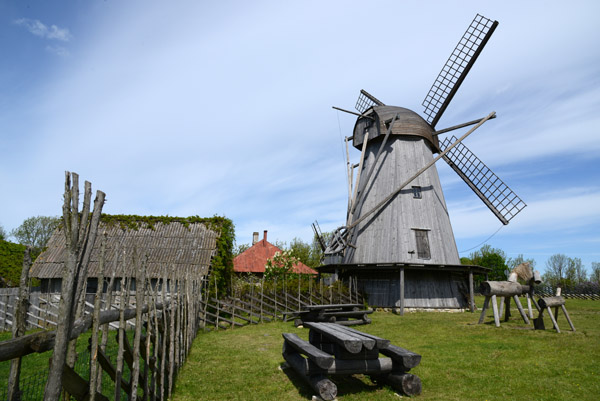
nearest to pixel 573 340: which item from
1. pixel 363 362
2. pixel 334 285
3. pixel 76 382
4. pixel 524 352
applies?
pixel 524 352

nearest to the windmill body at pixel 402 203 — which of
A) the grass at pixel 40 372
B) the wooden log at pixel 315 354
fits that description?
the wooden log at pixel 315 354

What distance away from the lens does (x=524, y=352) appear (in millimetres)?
9289

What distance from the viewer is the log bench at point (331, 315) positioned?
1442 cm

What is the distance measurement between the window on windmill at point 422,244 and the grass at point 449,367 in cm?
640

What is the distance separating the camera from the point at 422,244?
19.7 meters

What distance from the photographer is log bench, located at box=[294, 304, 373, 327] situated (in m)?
14.4

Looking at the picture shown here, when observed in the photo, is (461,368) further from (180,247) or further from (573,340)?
(180,247)

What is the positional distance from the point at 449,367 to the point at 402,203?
13.1 m

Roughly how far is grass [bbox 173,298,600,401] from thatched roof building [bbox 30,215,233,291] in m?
5.17

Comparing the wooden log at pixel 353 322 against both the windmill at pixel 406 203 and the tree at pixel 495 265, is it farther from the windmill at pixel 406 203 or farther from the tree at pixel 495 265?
the tree at pixel 495 265

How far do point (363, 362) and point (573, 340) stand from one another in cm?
812

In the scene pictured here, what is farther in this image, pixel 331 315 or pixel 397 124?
pixel 397 124

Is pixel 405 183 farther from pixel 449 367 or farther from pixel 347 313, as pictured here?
pixel 449 367

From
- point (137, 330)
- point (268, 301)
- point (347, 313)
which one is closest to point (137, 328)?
point (137, 330)
